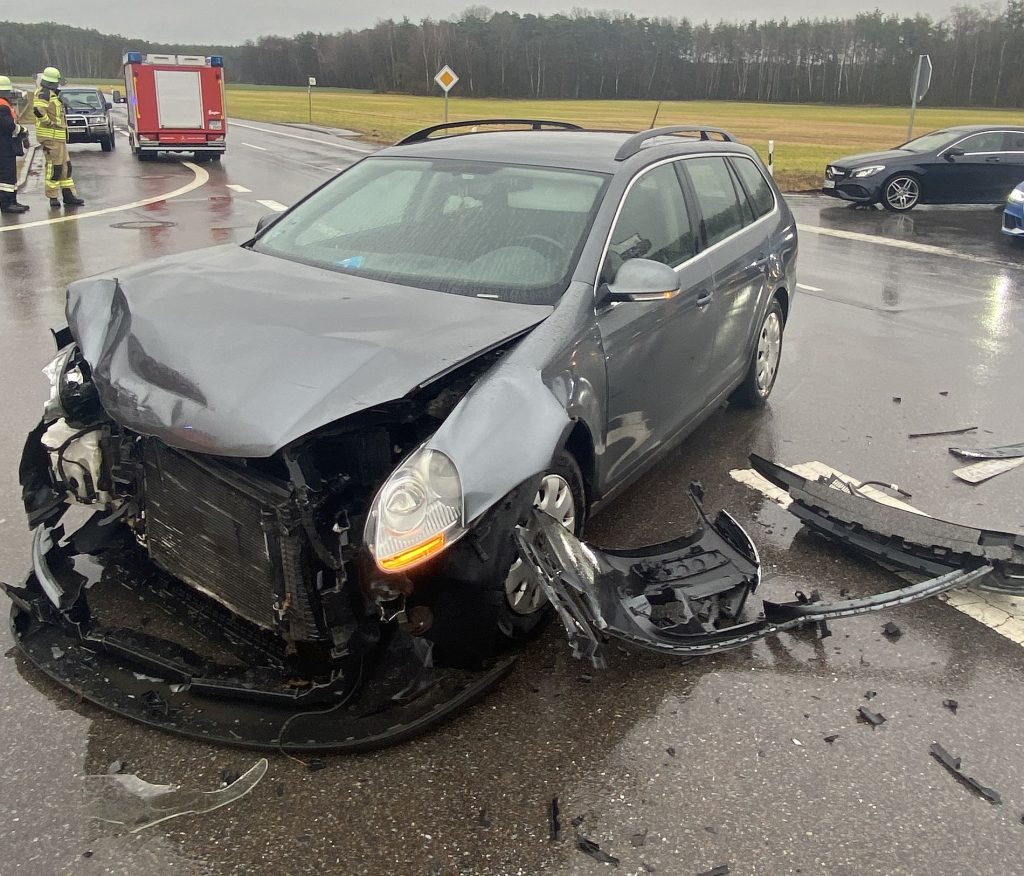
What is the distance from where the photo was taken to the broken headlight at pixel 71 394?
10.6 feet

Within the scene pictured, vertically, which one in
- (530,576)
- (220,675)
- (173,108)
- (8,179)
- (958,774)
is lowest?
(958,774)

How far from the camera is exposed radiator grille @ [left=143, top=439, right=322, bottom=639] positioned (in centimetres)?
263

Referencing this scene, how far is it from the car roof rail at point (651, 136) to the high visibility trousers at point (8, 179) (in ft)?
38.3

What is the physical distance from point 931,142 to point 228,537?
17.8 m

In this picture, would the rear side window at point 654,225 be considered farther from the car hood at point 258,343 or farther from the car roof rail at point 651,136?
the car hood at point 258,343

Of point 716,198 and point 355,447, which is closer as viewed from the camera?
point 355,447

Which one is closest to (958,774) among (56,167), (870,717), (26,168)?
(870,717)

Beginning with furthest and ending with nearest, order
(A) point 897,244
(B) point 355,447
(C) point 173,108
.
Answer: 1. (C) point 173,108
2. (A) point 897,244
3. (B) point 355,447

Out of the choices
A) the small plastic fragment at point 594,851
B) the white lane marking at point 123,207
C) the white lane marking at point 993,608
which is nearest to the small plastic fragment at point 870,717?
the white lane marking at point 993,608

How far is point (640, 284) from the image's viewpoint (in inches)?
140

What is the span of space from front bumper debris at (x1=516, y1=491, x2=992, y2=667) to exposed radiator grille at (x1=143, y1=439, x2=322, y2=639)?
701mm

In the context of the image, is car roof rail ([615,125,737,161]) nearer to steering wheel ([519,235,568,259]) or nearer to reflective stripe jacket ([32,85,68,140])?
steering wheel ([519,235,568,259])

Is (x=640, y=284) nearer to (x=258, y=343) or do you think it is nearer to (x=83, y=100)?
(x=258, y=343)

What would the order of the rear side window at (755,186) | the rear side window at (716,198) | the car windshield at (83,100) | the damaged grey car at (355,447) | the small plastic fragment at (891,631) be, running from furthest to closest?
the car windshield at (83,100) → the rear side window at (755,186) → the rear side window at (716,198) → the small plastic fragment at (891,631) → the damaged grey car at (355,447)
